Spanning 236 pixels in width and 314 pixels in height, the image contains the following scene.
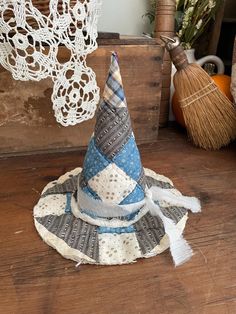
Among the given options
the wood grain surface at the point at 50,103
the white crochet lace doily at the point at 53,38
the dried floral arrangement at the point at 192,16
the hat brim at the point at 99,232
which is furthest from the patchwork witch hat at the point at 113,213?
the dried floral arrangement at the point at 192,16

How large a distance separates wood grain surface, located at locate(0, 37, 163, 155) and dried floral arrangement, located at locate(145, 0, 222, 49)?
190 mm

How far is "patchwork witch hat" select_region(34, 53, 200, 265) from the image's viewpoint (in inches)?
18.4

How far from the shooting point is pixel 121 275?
0.43m

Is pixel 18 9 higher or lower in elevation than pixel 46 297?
higher

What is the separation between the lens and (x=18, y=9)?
1.63 feet

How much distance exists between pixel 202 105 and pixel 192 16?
0.27 meters

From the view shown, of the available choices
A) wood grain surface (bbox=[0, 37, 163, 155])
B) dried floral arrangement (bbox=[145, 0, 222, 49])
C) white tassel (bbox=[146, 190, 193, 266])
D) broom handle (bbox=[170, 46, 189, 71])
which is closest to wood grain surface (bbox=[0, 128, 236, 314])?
white tassel (bbox=[146, 190, 193, 266])

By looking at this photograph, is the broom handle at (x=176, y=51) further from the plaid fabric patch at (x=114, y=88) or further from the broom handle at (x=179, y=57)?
the plaid fabric patch at (x=114, y=88)

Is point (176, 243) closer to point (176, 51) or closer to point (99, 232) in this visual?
point (99, 232)

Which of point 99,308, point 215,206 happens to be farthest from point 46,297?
point 215,206

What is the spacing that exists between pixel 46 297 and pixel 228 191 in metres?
0.40

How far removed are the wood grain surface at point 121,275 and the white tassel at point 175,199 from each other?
0.02m

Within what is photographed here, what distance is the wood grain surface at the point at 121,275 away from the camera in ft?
1.26

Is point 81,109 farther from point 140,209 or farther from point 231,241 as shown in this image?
point 231,241
